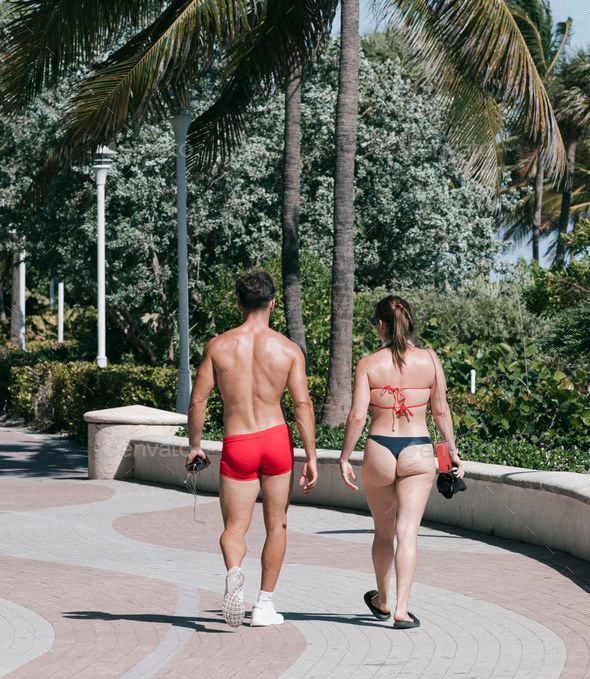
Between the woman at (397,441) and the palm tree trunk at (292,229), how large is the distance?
7.97 m

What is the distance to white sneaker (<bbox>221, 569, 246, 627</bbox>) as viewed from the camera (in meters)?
5.90

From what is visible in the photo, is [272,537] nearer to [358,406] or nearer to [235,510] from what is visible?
[235,510]

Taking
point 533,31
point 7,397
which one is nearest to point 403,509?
point 7,397

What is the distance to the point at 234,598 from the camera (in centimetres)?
592

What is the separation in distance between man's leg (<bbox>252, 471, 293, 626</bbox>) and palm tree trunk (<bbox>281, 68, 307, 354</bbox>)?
8.10m

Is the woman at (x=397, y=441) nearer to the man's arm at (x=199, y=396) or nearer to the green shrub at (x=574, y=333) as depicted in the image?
the man's arm at (x=199, y=396)

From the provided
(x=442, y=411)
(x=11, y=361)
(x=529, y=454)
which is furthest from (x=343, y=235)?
(x=11, y=361)

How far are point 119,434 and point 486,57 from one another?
5950 mm

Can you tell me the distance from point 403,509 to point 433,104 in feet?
62.5

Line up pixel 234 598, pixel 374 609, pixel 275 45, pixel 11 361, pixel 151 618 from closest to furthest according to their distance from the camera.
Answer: pixel 234 598
pixel 374 609
pixel 151 618
pixel 275 45
pixel 11 361

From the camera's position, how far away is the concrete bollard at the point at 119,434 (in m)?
14.0

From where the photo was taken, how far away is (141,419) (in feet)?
46.0

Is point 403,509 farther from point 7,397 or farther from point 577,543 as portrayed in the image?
point 7,397

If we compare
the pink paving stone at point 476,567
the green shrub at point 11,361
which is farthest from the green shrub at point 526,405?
the green shrub at point 11,361
